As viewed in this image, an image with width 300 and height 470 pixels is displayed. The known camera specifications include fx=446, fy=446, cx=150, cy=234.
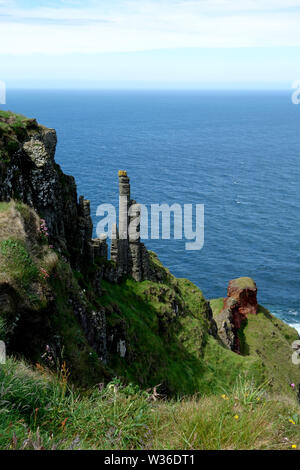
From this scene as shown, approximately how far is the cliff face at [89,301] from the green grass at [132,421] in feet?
8.72

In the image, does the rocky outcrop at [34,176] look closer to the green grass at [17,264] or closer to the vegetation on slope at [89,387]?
the vegetation on slope at [89,387]

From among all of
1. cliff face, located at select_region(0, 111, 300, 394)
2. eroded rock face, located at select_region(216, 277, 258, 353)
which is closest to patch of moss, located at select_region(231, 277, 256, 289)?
eroded rock face, located at select_region(216, 277, 258, 353)

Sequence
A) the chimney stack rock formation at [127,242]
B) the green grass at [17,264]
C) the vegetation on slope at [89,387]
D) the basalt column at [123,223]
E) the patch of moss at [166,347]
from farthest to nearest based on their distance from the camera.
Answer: the chimney stack rock formation at [127,242]
the basalt column at [123,223]
the patch of moss at [166,347]
the green grass at [17,264]
the vegetation on slope at [89,387]

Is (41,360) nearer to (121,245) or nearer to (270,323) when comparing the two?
(121,245)

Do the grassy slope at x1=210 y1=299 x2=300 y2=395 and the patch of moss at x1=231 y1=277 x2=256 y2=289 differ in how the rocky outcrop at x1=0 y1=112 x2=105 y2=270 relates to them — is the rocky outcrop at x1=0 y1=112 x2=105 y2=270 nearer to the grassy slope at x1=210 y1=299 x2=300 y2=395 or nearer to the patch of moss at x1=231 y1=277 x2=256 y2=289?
the grassy slope at x1=210 y1=299 x2=300 y2=395

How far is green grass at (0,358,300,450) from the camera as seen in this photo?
8.47m

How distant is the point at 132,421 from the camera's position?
30.8ft

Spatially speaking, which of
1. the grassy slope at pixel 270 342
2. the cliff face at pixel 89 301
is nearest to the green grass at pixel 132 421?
the cliff face at pixel 89 301

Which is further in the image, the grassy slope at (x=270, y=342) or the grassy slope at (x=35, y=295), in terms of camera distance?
the grassy slope at (x=270, y=342)

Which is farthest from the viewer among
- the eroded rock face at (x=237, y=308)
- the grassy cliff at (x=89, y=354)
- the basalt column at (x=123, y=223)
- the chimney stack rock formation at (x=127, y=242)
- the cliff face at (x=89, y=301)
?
the eroded rock face at (x=237, y=308)

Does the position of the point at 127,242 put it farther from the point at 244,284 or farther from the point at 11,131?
the point at 244,284

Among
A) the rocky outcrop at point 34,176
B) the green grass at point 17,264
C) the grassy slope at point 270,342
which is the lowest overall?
the grassy slope at point 270,342

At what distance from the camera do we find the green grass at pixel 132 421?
27.8ft

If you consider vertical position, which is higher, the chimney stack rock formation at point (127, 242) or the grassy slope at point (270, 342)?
the chimney stack rock formation at point (127, 242)
